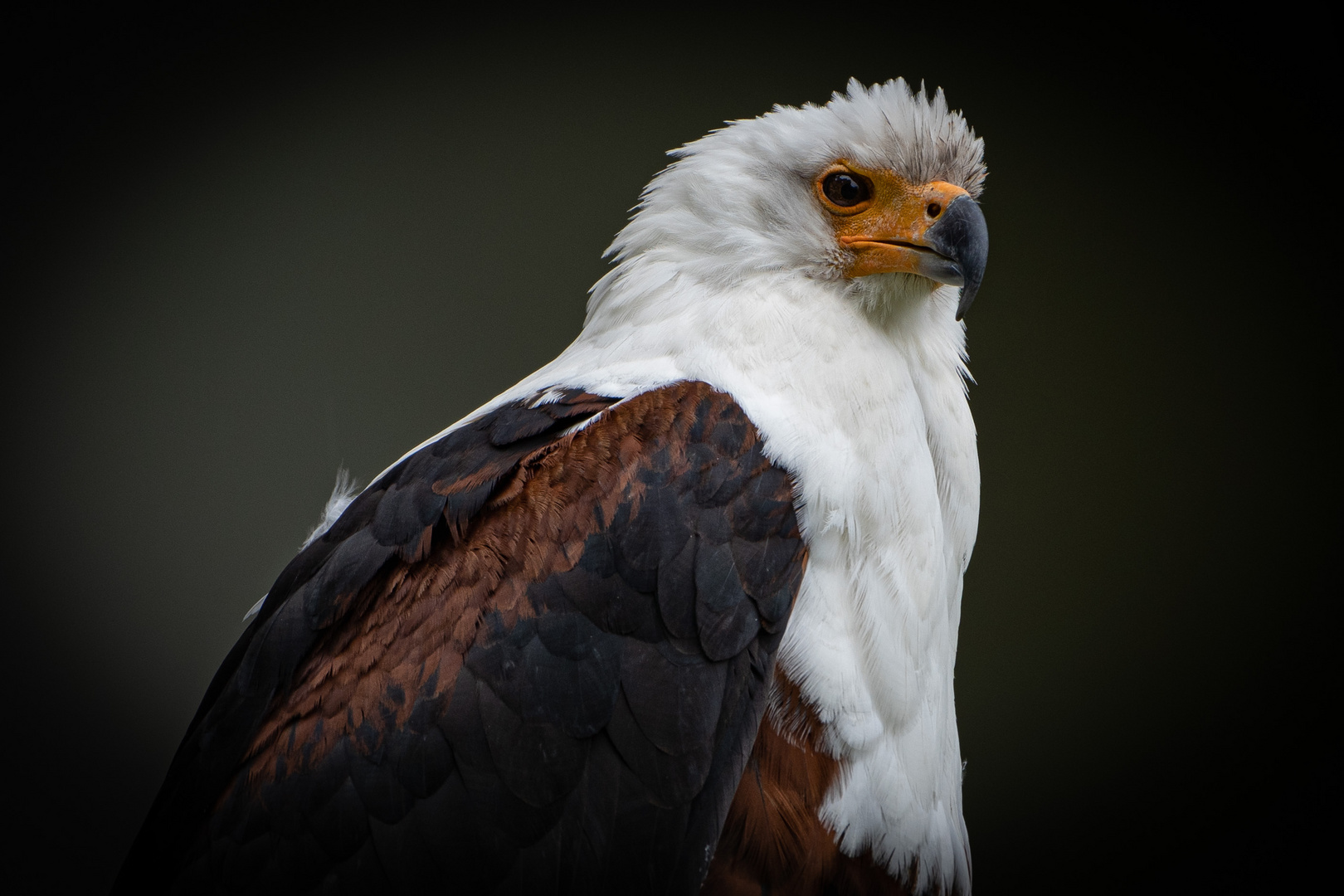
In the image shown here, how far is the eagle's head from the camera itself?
64.2 inches

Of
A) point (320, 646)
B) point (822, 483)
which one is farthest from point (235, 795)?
point (822, 483)

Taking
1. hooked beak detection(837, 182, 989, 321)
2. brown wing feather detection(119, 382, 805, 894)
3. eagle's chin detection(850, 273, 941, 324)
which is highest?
hooked beak detection(837, 182, 989, 321)

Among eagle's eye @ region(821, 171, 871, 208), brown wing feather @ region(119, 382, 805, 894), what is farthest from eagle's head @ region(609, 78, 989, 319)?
brown wing feather @ region(119, 382, 805, 894)

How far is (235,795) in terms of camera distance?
142 centimetres

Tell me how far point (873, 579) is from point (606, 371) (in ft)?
1.86

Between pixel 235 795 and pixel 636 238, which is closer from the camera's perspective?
pixel 235 795

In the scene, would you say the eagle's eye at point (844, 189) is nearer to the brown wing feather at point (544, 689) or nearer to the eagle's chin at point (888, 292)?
the eagle's chin at point (888, 292)

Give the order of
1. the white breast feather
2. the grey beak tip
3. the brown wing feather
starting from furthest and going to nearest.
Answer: the grey beak tip, the white breast feather, the brown wing feather

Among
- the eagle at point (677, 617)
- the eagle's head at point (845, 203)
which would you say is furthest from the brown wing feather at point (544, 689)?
the eagle's head at point (845, 203)

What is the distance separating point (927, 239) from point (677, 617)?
0.78 m

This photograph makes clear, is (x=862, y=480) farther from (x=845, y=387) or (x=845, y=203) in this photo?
(x=845, y=203)

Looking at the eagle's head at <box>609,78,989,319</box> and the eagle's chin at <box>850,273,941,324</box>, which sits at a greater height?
the eagle's head at <box>609,78,989,319</box>

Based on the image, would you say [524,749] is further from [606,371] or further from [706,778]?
[606,371]

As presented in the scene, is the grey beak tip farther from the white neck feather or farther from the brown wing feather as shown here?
the brown wing feather
